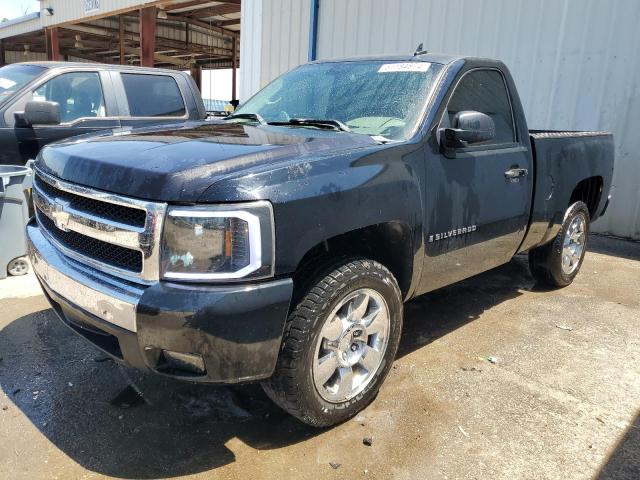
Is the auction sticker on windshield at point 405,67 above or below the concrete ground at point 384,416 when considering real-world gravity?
above

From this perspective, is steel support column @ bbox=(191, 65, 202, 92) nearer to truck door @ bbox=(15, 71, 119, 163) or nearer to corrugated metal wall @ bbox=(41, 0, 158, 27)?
corrugated metal wall @ bbox=(41, 0, 158, 27)

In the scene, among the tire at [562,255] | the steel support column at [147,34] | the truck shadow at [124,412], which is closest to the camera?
the truck shadow at [124,412]

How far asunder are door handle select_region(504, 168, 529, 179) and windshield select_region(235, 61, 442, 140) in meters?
0.86

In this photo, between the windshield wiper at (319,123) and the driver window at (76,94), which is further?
the driver window at (76,94)

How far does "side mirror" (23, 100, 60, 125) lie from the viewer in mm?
4969

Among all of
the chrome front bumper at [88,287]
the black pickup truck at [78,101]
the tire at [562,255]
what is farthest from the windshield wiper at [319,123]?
the black pickup truck at [78,101]

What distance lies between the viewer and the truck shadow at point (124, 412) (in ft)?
7.98

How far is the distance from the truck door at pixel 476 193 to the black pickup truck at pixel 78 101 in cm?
363

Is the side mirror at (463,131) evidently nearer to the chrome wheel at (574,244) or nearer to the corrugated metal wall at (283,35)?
the chrome wheel at (574,244)

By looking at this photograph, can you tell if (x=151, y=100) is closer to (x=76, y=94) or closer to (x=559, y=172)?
(x=76, y=94)

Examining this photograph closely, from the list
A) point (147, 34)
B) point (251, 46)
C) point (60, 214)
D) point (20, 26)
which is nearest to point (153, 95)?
point (60, 214)

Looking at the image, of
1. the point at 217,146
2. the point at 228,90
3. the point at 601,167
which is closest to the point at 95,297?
the point at 217,146

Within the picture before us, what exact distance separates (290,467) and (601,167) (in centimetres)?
412

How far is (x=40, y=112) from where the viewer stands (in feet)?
16.4
